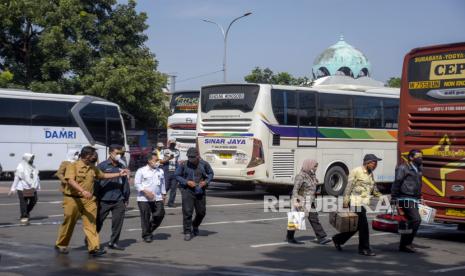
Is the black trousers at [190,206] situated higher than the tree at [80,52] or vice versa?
the tree at [80,52]

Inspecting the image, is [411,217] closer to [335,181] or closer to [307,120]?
[307,120]

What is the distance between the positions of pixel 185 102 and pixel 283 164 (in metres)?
12.0

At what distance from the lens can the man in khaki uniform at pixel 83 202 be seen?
34.3 ft

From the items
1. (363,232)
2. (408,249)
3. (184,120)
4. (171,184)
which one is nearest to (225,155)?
(171,184)

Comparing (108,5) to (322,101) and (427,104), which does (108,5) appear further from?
(427,104)

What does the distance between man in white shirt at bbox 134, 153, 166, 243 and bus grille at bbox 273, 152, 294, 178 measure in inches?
324

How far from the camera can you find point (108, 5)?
38.2 meters

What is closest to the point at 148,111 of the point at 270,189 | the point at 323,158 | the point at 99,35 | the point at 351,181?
the point at 99,35

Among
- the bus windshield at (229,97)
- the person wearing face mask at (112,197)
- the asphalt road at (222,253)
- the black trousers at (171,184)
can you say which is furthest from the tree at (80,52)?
the person wearing face mask at (112,197)

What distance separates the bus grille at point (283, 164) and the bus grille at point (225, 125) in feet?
3.83

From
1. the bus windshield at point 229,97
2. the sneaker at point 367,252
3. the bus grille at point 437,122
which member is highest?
the bus windshield at point 229,97

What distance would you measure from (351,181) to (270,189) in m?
12.3

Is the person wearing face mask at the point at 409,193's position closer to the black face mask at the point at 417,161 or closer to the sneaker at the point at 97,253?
the black face mask at the point at 417,161

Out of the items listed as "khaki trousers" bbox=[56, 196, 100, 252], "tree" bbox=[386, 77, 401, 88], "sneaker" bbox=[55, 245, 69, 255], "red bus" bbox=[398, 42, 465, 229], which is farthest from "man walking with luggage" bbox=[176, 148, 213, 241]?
"tree" bbox=[386, 77, 401, 88]
